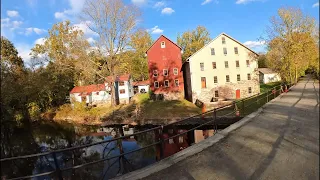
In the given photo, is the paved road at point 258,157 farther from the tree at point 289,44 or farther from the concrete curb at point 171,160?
the tree at point 289,44

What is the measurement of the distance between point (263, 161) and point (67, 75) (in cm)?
4598

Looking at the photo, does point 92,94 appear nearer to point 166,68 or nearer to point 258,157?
point 166,68

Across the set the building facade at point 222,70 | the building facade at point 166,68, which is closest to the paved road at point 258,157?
the building facade at point 222,70

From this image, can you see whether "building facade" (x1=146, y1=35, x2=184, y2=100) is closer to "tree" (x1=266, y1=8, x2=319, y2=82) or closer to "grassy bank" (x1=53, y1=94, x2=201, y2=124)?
"grassy bank" (x1=53, y1=94, x2=201, y2=124)

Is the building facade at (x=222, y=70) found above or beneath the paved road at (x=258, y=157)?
above

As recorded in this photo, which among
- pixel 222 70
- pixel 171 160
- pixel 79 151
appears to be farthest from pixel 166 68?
pixel 171 160

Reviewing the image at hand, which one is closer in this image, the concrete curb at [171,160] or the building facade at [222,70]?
the concrete curb at [171,160]

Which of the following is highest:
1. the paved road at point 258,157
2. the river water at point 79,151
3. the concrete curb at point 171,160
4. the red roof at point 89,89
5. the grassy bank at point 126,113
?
the red roof at point 89,89

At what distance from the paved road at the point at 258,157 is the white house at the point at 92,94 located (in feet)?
128

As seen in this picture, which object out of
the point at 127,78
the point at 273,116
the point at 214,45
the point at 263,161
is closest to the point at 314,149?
the point at 263,161

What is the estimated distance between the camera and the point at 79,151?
16.3 m

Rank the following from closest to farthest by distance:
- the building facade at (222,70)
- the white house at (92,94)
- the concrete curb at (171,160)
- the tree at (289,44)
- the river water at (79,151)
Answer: the concrete curb at (171,160) < the river water at (79,151) < the tree at (289,44) < the building facade at (222,70) < the white house at (92,94)

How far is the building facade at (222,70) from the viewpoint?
1309 inches

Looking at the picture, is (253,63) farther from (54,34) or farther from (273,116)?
(54,34)
